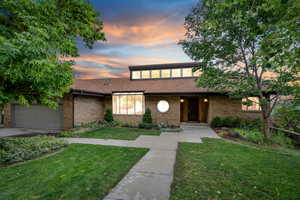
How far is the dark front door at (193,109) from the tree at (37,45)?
11.4 meters

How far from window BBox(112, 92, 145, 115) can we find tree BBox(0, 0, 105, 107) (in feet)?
20.5

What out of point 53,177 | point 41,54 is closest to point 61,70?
point 41,54

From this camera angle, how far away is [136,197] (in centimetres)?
240

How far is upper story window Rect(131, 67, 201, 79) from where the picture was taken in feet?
43.9

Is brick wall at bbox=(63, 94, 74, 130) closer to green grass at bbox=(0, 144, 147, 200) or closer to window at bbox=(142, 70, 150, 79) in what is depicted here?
green grass at bbox=(0, 144, 147, 200)

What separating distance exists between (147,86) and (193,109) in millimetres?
5753

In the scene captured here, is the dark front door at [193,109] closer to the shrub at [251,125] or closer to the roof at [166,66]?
the roof at [166,66]

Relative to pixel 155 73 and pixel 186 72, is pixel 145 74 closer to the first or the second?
pixel 155 73

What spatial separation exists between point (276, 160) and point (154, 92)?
8.14 meters

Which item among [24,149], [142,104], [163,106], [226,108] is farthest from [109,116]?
[226,108]

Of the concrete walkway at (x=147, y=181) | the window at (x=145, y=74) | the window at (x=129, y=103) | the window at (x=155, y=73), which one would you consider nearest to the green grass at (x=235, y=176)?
the concrete walkway at (x=147, y=181)

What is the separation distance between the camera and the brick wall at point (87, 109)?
9141 millimetres

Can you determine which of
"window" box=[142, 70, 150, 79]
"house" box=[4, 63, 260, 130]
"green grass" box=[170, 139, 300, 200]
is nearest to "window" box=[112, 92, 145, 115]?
"house" box=[4, 63, 260, 130]

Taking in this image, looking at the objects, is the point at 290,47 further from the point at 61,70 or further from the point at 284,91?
the point at 284,91
